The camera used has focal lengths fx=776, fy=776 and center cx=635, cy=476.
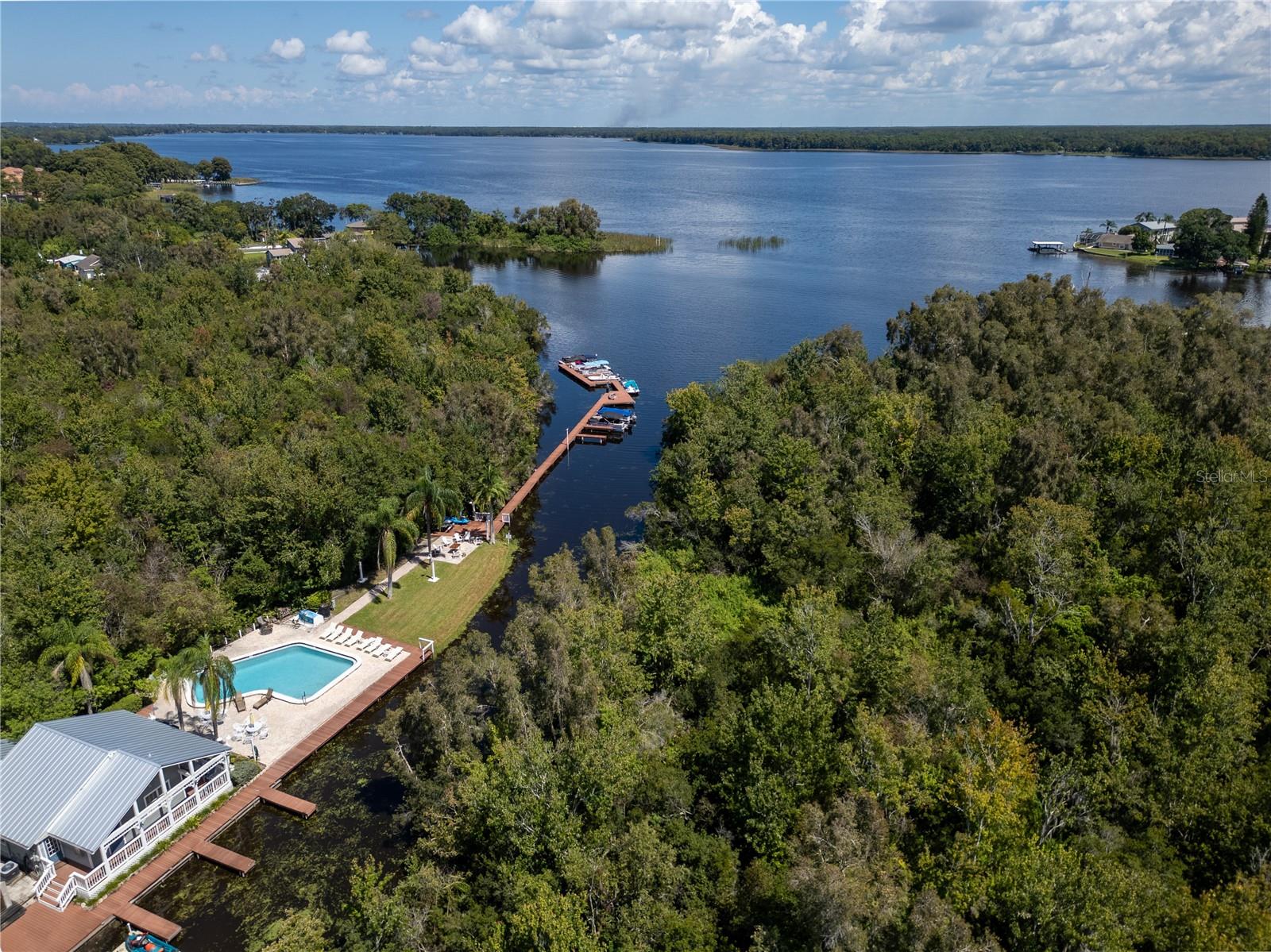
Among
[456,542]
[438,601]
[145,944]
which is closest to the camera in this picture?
[145,944]

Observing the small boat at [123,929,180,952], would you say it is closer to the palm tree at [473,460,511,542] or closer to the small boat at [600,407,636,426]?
the palm tree at [473,460,511,542]

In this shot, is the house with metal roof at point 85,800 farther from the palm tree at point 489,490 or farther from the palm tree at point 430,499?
the palm tree at point 489,490

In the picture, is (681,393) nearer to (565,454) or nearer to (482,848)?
(565,454)

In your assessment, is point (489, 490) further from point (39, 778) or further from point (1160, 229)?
point (1160, 229)

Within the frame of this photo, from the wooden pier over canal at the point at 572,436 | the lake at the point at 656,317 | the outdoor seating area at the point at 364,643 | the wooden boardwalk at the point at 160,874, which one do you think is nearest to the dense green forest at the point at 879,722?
the outdoor seating area at the point at 364,643

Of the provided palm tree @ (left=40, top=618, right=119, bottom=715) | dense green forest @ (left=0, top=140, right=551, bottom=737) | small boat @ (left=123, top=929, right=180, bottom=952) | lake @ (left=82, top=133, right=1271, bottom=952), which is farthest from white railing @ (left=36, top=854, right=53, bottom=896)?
palm tree @ (left=40, top=618, right=119, bottom=715)

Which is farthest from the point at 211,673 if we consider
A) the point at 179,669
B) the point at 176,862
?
the point at 176,862
